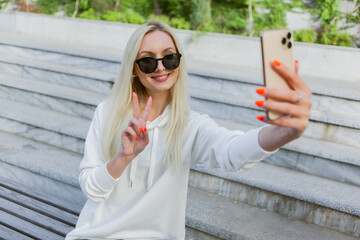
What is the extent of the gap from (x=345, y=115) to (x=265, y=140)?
206 cm

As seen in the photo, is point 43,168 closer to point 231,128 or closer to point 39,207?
point 39,207

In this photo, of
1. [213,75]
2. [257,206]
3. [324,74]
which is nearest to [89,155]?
[257,206]

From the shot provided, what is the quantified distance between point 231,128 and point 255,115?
29cm

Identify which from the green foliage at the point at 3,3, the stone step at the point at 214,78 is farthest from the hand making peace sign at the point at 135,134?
the green foliage at the point at 3,3

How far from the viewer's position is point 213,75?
3.32 metres

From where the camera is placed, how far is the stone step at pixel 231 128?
2270 mm

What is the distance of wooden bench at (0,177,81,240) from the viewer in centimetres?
178

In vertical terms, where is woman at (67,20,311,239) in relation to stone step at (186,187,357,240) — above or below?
above

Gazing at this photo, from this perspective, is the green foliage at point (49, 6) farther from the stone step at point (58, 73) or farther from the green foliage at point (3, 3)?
the stone step at point (58, 73)

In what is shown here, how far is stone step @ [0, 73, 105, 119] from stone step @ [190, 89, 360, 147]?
38.9 inches

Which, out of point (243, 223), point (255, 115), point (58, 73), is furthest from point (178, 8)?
point (243, 223)

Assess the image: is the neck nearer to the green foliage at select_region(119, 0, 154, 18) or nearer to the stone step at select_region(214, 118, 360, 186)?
the stone step at select_region(214, 118, 360, 186)

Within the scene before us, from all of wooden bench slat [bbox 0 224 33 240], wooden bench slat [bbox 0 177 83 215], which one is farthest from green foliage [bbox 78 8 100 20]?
wooden bench slat [bbox 0 224 33 240]

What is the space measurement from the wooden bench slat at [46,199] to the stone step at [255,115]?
148cm
